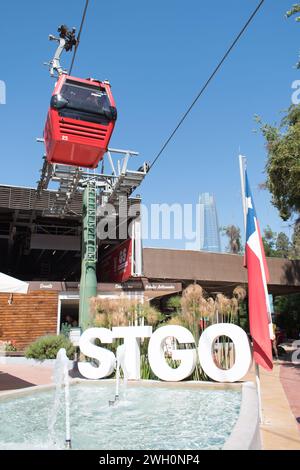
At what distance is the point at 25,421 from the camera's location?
18.5 ft

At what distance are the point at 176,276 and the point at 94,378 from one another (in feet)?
41.2

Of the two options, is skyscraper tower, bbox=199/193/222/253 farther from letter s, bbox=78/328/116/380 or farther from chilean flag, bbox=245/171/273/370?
chilean flag, bbox=245/171/273/370

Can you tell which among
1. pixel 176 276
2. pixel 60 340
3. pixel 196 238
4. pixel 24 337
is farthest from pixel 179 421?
pixel 196 238

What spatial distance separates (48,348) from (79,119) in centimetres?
775

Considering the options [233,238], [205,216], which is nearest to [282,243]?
[233,238]

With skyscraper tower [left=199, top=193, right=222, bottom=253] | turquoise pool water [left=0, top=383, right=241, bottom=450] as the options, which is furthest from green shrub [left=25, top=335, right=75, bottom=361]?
skyscraper tower [left=199, top=193, right=222, bottom=253]

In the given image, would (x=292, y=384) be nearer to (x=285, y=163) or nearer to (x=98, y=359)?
(x=98, y=359)

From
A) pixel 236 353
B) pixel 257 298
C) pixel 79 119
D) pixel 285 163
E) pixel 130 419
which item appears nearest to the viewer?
pixel 130 419

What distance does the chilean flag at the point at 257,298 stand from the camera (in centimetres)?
605

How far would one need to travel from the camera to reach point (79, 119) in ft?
28.9

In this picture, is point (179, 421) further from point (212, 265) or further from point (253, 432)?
point (212, 265)

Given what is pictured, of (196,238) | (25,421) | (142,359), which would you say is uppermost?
(196,238)

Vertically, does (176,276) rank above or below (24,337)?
above

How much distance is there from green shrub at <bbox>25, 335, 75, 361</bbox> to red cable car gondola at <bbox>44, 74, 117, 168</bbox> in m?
Answer: 6.48
